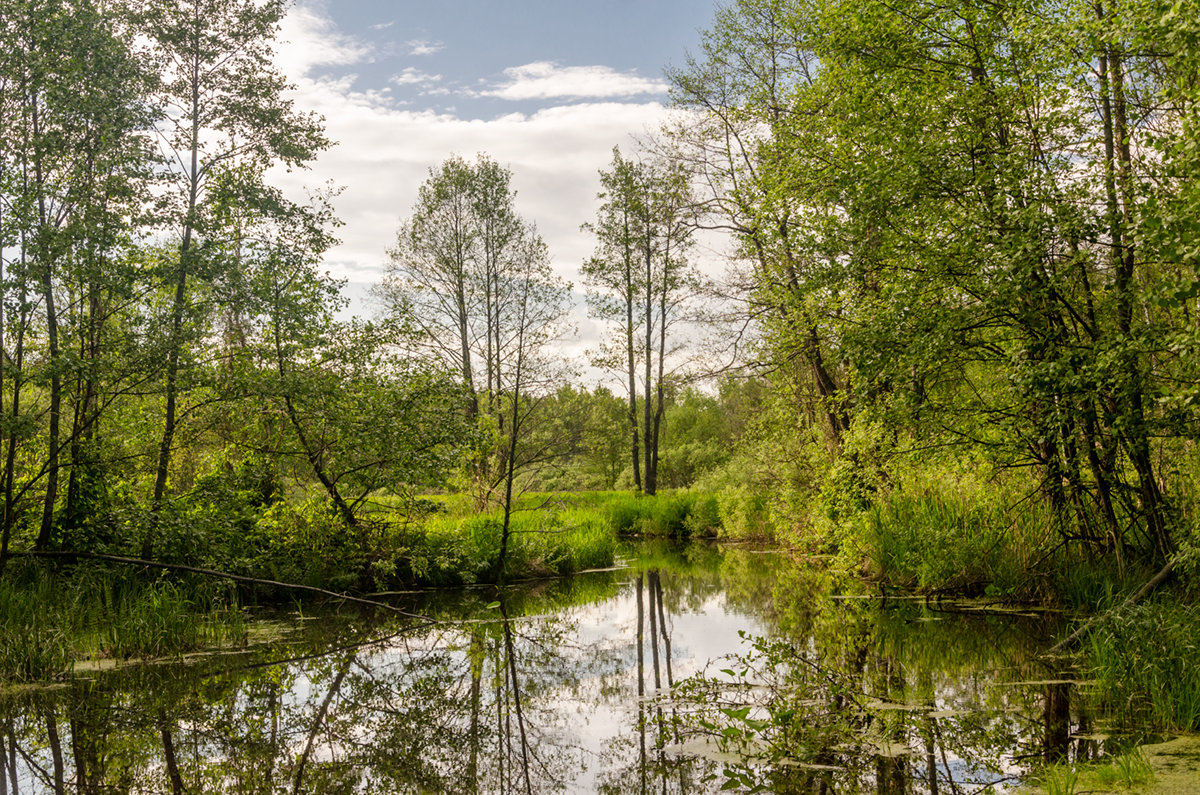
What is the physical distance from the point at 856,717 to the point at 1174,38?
15.5 feet

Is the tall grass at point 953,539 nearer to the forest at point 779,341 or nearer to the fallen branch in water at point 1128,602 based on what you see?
the forest at point 779,341

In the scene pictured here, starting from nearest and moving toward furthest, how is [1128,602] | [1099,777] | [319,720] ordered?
[1099,777], [319,720], [1128,602]

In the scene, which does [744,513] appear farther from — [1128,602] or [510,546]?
[1128,602]

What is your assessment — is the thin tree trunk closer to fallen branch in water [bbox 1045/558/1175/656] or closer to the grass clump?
the grass clump

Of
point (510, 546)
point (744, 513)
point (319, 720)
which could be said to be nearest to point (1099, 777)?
point (319, 720)

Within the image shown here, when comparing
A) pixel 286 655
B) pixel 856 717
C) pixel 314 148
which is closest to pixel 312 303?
pixel 314 148

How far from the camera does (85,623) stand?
8.96 m

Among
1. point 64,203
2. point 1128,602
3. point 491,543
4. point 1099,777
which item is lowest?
point 1099,777

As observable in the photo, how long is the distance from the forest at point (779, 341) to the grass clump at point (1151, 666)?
3 centimetres

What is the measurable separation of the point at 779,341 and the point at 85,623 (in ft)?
32.4

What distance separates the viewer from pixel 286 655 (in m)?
8.55

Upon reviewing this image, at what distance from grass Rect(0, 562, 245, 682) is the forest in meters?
0.06

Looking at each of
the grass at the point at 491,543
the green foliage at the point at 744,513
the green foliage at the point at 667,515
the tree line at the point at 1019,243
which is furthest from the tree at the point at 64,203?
the green foliage at the point at 667,515

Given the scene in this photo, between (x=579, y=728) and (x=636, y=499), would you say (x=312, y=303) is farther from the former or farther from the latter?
(x=636, y=499)
